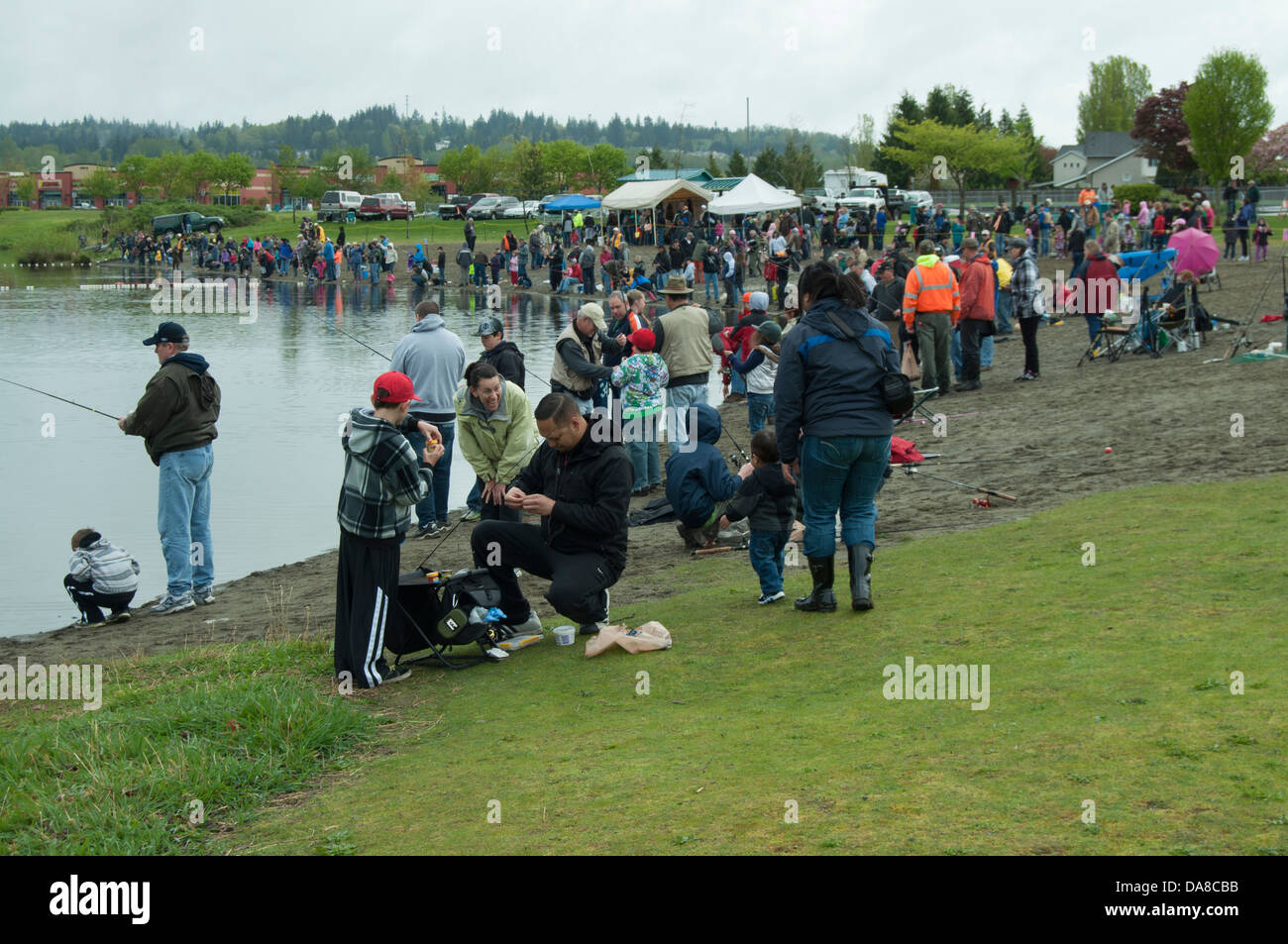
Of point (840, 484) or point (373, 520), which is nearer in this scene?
point (373, 520)

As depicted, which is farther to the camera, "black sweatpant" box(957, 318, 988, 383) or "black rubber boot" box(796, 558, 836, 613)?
"black sweatpant" box(957, 318, 988, 383)

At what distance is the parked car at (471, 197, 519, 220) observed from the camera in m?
78.3

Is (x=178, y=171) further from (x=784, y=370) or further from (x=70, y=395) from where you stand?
(x=784, y=370)

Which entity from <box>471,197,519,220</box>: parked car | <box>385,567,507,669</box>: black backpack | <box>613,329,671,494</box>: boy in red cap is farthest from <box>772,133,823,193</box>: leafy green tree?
<box>385,567,507,669</box>: black backpack

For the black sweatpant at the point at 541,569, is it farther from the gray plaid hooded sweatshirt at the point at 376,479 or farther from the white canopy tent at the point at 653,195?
the white canopy tent at the point at 653,195

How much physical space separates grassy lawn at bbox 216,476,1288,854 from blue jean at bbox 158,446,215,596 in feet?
12.4

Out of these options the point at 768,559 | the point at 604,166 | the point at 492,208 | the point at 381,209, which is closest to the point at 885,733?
the point at 768,559

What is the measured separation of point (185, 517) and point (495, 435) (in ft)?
9.68

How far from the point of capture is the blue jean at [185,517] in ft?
34.9

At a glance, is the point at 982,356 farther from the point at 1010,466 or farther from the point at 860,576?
the point at 860,576

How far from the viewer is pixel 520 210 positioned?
77.8 metres

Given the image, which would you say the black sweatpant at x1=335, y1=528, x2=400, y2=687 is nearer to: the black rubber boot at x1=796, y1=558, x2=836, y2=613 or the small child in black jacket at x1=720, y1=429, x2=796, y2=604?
the small child in black jacket at x1=720, y1=429, x2=796, y2=604
